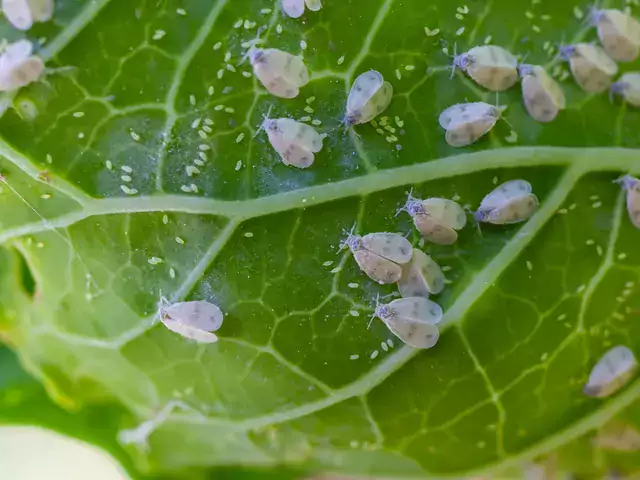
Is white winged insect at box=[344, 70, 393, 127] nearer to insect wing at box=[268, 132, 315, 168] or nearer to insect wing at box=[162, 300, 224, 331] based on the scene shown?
insect wing at box=[268, 132, 315, 168]

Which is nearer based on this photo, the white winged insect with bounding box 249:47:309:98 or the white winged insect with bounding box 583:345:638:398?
the white winged insect with bounding box 249:47:309:98

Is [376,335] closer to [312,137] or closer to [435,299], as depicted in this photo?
[435,299]

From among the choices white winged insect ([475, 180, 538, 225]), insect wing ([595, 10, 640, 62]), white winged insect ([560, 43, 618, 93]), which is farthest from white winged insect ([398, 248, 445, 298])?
insect wing ([595, 10, 640, 62])

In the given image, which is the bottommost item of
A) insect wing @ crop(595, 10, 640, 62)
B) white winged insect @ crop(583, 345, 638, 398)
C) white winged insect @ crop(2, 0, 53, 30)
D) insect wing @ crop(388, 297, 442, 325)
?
white winged insect @ crop(583, 345, 638, 398)

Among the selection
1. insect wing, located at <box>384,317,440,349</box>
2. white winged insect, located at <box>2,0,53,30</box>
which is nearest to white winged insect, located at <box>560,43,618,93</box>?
insect wing, located at <box>384,317,440,349</box>

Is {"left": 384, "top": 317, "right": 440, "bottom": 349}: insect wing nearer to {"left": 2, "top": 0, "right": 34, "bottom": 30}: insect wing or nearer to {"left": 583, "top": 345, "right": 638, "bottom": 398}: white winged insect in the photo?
{"left": 583, "top": 345, "right": 638, "bottom": 398}: white winged insect

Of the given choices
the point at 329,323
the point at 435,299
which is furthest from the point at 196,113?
the point at 435,299

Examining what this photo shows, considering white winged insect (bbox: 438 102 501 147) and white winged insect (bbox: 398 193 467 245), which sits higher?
white winged insect (bbox: 438 102 501 147)

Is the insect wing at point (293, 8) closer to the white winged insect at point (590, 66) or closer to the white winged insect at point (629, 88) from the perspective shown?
the white winged insect at point (590, 66)
